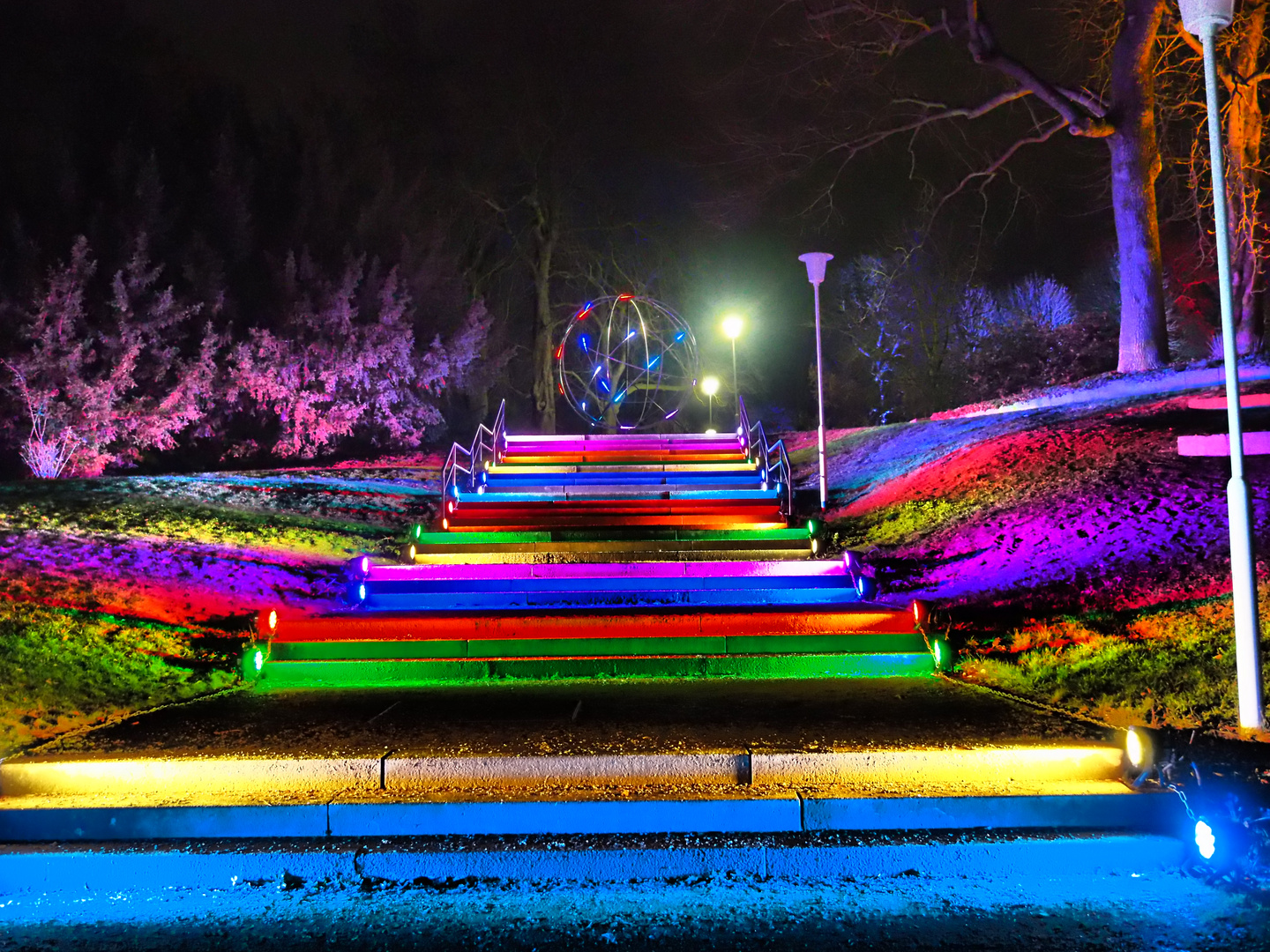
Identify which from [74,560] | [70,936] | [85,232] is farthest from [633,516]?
[85,232]

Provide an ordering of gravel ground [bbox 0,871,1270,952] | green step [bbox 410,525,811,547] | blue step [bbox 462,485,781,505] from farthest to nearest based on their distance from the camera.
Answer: blue step [bbox 462,485,781,505], green step [bbox 410,525,811,547], gravel ground [bbox 0,871,1270,952]

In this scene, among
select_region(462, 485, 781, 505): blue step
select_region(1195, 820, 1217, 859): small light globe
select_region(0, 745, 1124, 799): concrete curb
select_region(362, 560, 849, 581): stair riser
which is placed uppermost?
select_region(462, 485, 781, 505): blue step

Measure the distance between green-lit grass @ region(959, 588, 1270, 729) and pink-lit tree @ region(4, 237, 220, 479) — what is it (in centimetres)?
1388

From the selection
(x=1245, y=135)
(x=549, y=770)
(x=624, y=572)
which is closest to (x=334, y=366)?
(x=624, y=572)

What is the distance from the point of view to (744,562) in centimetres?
884

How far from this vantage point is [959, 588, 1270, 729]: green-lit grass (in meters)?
5.78

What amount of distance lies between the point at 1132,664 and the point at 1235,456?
1676 millimetres

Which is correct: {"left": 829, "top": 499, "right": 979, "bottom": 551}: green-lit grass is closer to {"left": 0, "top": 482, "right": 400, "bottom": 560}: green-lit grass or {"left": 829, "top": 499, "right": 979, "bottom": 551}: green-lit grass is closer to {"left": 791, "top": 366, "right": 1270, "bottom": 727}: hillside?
{"left": 791, "top": 366, "right": 1270, "bottom": 727}: hillside

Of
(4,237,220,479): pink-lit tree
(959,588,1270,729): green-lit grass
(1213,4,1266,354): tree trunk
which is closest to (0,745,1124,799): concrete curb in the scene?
(959,588,1270,729): green-lit grass

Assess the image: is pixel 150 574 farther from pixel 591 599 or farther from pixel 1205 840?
pixel 1205 840

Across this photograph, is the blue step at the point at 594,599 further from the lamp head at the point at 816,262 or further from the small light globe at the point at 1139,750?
the lamp head at the point at 816,262

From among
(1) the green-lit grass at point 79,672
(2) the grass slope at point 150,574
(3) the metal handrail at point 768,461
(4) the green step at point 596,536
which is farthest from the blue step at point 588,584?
(3) the metal handrail at point 768,461

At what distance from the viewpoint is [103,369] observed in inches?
601

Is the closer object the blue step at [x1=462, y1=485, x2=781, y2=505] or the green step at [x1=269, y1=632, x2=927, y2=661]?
the green step at [x1=269, y1=632, x2=927, y2=661]
